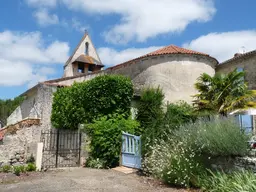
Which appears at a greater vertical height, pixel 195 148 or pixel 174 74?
pixel 174 74

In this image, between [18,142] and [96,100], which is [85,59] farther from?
[96,100]

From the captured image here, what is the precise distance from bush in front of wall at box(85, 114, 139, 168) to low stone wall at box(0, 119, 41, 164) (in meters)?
4.61

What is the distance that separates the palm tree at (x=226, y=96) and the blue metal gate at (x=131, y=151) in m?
5.56

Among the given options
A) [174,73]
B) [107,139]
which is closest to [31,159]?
[107,139]

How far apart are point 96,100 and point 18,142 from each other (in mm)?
5388

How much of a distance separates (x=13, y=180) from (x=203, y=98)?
11272mm

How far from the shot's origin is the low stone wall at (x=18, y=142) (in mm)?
14343

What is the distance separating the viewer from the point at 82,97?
14.1 meters

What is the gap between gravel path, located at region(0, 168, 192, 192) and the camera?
747cm

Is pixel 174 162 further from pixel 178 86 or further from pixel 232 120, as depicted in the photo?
pixel 178 86

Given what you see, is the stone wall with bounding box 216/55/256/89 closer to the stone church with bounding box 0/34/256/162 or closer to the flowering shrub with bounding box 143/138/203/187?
the stone church with bounding box 0/34/256/162

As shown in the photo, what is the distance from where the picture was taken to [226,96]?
14594 mm

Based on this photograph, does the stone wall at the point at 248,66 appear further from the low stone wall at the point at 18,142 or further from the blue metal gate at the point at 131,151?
the low stone wall at the point at 18,142

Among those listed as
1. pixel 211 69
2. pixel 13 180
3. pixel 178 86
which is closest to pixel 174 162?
pixel 13 180
